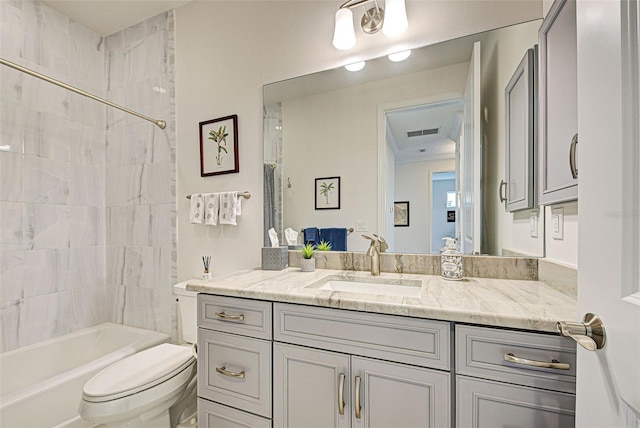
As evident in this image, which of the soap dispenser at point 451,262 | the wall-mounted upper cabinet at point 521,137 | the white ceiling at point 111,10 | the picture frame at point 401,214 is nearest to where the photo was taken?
the wall-mounted upper cabinet at point 521,137

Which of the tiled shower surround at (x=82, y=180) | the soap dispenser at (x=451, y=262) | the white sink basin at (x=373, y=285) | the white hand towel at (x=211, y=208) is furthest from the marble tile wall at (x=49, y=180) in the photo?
the soap dispenser at (x=451, y=262)

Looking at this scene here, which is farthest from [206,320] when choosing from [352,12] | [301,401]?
[352,12]

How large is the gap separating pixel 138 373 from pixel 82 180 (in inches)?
63.1

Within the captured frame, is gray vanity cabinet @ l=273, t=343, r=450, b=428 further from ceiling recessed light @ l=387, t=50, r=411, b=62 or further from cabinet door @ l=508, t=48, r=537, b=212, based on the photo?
ceiling recessed light @ l=387, t=50, r=411, b=62

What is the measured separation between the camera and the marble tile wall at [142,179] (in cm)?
211

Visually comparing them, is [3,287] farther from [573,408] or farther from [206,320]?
[573,408]

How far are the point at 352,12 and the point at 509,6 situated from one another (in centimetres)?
73

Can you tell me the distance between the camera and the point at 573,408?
29.9 inches

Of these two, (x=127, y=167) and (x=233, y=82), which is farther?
(x=127, y=167)

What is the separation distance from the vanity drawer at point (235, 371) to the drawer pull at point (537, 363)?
782 millimetres

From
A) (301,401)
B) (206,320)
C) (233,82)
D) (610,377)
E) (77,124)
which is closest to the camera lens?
(610,377)

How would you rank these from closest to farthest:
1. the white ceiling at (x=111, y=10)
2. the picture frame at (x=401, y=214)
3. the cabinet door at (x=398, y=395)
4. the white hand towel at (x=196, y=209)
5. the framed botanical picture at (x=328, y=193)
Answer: the cabinet door at (x=398, y=395) < the picture frame at (x=401, y=214) < the framed botanical picture at (x=328, y=193) < the white hand towel at (x=196, y=209) < the white ceiling at (x=111, y=10)

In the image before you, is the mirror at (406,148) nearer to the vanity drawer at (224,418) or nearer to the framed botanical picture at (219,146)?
the framed botanical picture at (219,146)

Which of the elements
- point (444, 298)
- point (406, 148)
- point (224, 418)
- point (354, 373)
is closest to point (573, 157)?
point (444, 298)
